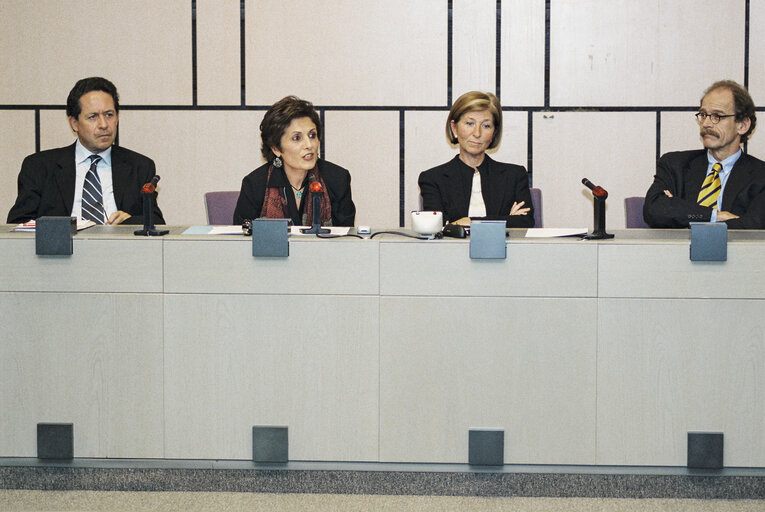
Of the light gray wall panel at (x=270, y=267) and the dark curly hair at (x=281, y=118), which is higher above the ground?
Answer: the dark curly hair at (x=281, y=118)

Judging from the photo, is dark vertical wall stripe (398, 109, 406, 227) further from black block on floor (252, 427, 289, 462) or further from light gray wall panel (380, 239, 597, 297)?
black block on floor (252, 427, 289, 462)

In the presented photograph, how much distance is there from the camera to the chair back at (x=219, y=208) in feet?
11.9

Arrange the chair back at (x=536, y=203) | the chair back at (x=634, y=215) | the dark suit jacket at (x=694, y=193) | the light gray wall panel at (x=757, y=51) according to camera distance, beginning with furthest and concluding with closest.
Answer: the light gray wall panel at (x=757, y=51) → the chair back at (x=536, y=203) → the chair back at (x=634, y=215) → the dark suit jacket at (x=694, y=193)

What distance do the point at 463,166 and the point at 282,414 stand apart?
1.74 metres

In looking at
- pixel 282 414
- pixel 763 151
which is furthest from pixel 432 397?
pixel 763 151

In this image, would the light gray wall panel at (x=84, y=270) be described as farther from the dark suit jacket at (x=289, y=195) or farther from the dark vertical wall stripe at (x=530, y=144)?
the dark vertical wall stripe at (x=530, y=144)

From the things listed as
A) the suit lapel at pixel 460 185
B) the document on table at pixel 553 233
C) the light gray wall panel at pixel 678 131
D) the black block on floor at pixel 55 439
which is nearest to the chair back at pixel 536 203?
the suit lapel at pixel 460 185

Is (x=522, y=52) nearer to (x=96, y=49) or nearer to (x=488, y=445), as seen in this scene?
(x=96, y=49)

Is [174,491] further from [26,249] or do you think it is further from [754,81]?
[754,81]

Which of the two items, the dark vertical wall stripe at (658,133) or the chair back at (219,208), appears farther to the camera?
the dark vertical wall stripe at (658,133)

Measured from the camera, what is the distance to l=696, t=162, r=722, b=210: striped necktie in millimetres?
3607

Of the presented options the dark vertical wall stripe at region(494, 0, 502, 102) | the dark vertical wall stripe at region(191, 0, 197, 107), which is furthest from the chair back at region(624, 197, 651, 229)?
the dark vertical wall stripe at region(191, 0, 197, 107)

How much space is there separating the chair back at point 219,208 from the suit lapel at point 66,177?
63cm

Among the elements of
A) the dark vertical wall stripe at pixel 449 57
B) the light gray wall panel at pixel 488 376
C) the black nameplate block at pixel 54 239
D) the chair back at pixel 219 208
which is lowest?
the light gray wall panel at pixel 488 376
